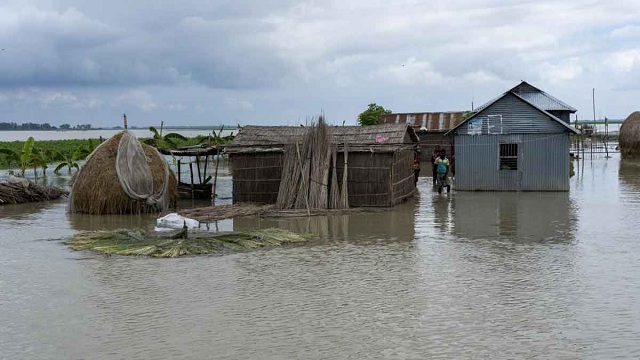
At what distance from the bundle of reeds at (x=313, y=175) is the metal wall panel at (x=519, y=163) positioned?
6.33m

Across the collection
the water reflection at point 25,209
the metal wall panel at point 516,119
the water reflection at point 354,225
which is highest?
the metal wall panel at point 516,119

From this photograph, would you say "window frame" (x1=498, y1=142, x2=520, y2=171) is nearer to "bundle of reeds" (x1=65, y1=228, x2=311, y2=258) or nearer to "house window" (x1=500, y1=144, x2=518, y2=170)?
"house window" (x1=500, y1=144, x2=518, y2=170)

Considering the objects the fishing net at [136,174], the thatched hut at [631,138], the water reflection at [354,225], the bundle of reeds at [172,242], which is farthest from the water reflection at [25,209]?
the thatched hut at [631,138]

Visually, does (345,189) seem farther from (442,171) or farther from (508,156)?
(508,156)

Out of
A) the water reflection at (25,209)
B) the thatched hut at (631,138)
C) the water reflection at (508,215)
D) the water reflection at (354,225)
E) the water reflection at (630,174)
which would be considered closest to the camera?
the water reflection at (354,225)

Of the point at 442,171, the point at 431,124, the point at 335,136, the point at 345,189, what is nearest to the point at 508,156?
the point at 442,171

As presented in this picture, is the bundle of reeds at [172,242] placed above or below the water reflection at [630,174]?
below

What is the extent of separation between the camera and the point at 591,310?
8172 mm

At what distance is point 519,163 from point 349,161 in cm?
672

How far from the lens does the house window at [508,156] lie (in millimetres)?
22411

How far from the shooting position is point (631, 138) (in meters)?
41.8

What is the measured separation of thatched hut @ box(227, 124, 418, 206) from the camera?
18.2 m

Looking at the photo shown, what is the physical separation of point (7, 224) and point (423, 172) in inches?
850

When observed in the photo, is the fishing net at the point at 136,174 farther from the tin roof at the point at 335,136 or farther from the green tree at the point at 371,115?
the green tree at the point at 371,115
